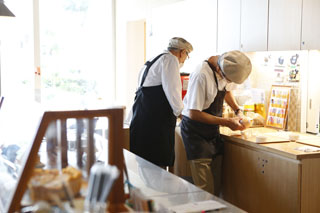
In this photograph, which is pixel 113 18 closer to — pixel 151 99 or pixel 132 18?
pixel 132 18

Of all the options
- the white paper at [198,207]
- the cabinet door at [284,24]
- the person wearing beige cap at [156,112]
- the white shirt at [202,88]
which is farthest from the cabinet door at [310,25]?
the white paper at [198,207]

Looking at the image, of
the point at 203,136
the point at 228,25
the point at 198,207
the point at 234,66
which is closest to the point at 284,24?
the point at 234,66

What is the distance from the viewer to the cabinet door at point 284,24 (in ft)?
10.3

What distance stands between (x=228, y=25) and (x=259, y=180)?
1.55m

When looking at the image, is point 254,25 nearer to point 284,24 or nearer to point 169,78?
point 284,24

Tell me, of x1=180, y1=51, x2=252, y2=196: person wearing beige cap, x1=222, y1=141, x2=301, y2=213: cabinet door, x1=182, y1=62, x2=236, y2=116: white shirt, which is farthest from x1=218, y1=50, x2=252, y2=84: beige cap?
x1=222, y1=141, x2=301, y2=213: cabinet door

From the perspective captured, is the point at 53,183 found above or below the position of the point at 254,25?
below

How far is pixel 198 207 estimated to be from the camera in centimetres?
175

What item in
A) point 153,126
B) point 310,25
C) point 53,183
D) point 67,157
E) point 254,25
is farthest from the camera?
point 254,25

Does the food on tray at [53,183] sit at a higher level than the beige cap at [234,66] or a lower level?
lower

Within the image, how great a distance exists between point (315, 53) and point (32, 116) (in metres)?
2.46

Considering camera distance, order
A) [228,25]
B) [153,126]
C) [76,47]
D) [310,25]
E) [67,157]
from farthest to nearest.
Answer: [76,47]
[228,25]
[153,126]
[310,25]
[67,157]

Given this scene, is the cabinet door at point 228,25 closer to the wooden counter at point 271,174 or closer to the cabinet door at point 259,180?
the wooden counter at point 271,174

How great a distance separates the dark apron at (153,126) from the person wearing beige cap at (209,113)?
182 millimetres
